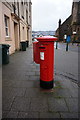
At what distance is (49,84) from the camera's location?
2818mm

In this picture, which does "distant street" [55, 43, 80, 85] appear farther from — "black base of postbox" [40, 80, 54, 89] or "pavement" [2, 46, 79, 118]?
"black base of postbox" [40, 80, 54, 89]

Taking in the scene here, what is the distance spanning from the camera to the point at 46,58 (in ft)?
8.48

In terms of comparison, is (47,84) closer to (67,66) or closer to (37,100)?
(37,100)

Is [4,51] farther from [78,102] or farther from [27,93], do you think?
[78,102]

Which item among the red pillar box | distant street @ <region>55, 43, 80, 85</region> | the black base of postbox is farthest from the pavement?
distant street @ <region>55, 43, 80, 85</region>

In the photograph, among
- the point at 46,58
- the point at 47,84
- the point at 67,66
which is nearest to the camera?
the point at 46,58

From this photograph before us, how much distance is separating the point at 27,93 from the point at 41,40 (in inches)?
60.7

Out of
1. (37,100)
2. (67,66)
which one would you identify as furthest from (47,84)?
(67,66)

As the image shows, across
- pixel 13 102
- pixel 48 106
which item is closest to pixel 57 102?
pixel 48 106

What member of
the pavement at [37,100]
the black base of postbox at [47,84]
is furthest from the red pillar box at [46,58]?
the pavement at [37,100]

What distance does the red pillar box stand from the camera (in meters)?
2.47

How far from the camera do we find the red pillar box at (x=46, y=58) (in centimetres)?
247

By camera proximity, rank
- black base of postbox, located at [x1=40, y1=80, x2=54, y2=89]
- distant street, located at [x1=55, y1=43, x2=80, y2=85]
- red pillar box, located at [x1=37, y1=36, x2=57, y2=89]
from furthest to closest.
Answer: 1. distant street, located at [x1=55, y1=43, x2=80, y2=85]
2. black base of postbox, located at [x1=40, y1=80, x2=54, y2=89]
3. red pillar box, located at [x1=37, y1=36, x2=57, y2=89]

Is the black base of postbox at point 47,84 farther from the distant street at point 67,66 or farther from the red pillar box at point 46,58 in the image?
the distant street at point 67,66
